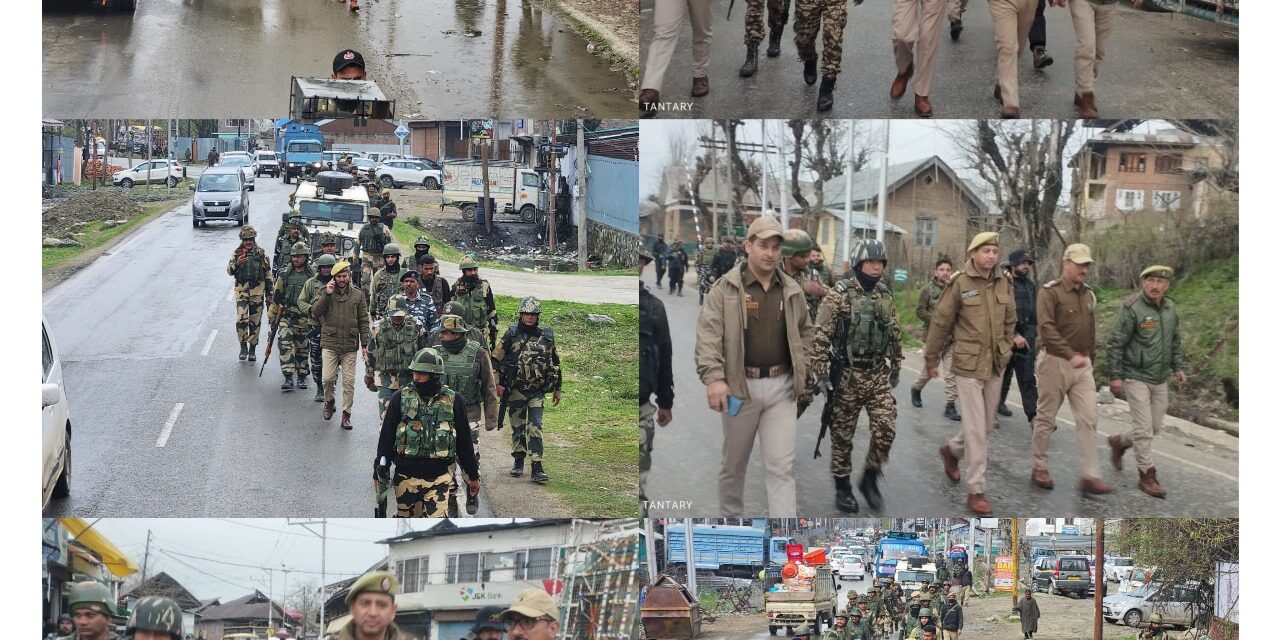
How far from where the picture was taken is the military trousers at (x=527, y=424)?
8922 millimetres

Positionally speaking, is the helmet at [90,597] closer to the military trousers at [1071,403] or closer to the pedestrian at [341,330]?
the pedestrian at [341,330]

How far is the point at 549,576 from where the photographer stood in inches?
334

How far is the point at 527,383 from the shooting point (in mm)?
8930

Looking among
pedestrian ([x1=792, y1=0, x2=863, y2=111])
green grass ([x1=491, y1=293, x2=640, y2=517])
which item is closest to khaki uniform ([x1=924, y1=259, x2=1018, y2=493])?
pedestrian ([x1=792, y1=0, x2=863, y2=111])

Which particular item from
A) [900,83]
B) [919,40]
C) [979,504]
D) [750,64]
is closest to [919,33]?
[919,40]

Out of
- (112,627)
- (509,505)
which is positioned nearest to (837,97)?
(509,505)

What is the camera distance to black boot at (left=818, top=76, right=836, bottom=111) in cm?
880

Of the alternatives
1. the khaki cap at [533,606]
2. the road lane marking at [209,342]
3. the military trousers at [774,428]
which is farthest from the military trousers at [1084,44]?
the road lane marking at [209,342]

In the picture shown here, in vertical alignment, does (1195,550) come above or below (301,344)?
below

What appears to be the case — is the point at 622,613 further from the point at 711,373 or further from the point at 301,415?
the point at 301,415

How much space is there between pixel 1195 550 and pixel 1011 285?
2.51 meters

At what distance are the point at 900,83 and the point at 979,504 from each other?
3052 mm

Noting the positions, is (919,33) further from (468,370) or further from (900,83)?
(468,370)

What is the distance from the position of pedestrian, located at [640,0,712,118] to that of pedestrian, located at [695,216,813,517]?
177 cm
